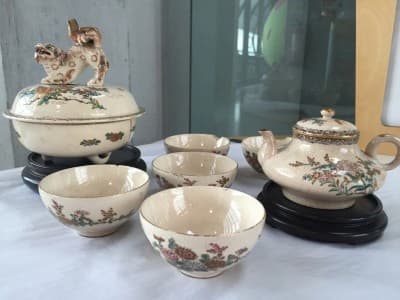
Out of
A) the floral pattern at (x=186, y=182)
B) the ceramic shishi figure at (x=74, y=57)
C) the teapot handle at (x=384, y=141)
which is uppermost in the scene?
the ceramic shishi figure at (x=74, y=57)

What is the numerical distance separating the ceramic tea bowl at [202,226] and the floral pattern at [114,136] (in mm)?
Result: 172

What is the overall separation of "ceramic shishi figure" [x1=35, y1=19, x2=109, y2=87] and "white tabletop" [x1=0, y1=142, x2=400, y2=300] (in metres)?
0.23

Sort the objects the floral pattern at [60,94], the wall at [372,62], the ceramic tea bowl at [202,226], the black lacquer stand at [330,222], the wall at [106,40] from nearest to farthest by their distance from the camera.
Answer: the ceramic tea bowl at [202,226], the black lacquer stand at [330,222], the floral pattern at [60,94], the wall at [372,62], the wall at [106,40]

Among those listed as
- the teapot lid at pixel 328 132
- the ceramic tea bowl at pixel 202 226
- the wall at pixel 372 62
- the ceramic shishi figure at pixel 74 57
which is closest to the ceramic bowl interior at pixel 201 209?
the ceramic tea bowl at pixel 202 226

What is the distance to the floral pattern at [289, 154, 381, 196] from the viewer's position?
424 millimetres

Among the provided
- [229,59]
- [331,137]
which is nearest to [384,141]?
[331,137]

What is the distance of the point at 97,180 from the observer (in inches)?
20.7

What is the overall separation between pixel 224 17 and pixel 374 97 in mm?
681

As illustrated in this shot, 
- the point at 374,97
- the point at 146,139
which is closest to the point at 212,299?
the point at 374,97

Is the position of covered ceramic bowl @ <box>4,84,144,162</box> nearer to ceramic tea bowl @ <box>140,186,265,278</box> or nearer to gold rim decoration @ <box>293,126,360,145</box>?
ceramic tea bowl @ <box>140,186,265,278</box>

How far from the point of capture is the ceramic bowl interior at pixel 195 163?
0.62 m

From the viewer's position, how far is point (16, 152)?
1.03 metres

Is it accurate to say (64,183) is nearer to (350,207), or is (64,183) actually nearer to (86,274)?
(86,274)

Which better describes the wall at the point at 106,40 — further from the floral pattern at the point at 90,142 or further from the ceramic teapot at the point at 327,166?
the ceramic teapot at the point at 327,166
